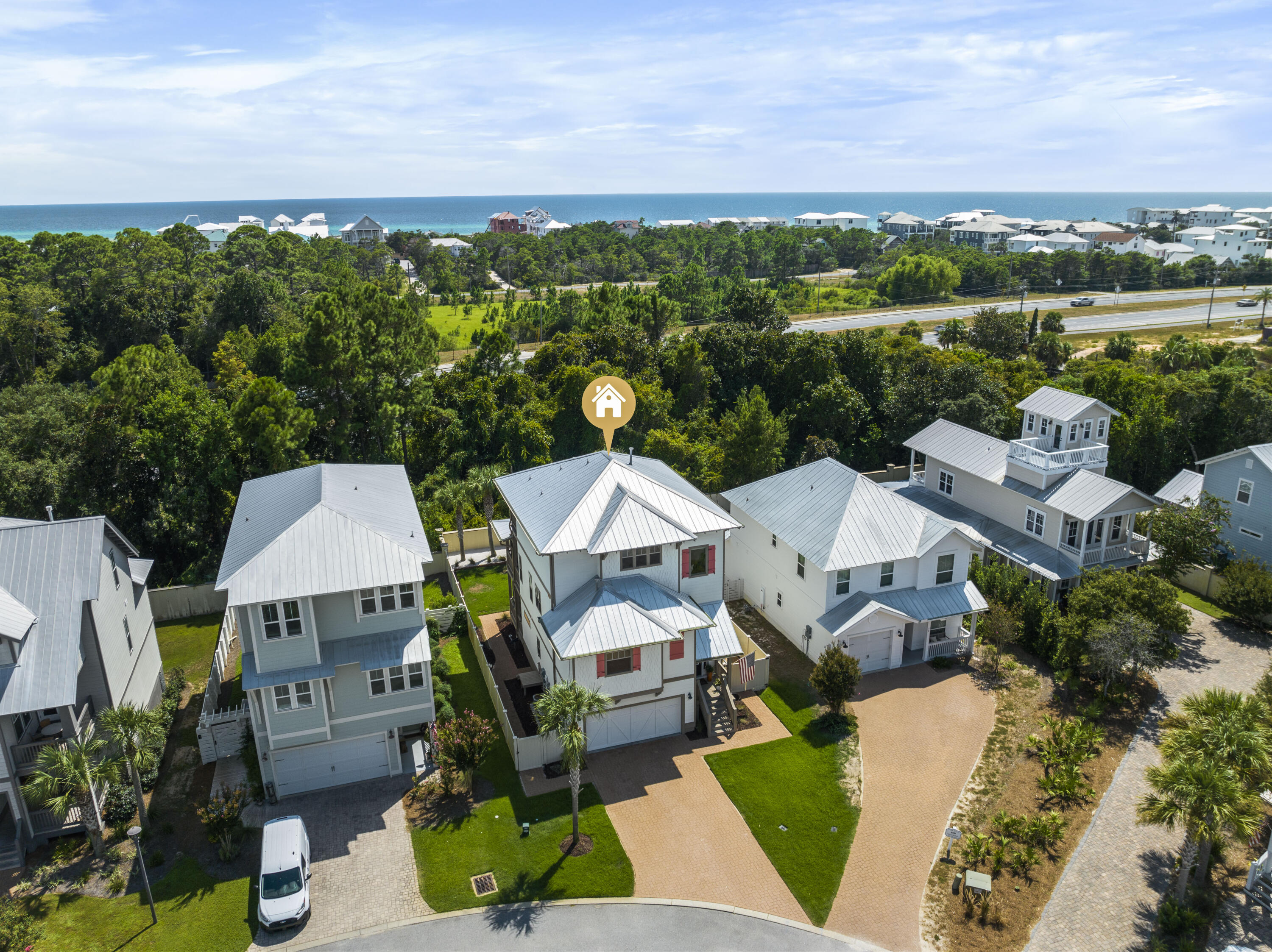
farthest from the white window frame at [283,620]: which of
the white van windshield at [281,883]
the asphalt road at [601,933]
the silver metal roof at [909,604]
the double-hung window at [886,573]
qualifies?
the double-hung window at [886,573]

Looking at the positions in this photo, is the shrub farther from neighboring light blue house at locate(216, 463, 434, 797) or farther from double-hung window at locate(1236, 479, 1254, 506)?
neighboring light blue house at locate(216, 463, 434, 797)

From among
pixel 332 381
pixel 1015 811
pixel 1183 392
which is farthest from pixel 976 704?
pixel 332 381

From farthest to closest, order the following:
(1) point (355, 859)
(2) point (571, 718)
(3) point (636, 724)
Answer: (3) point (636, 724)
(1) point (355, 859)
(2) point (571, 718)

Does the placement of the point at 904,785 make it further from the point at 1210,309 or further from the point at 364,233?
the point at 364,233

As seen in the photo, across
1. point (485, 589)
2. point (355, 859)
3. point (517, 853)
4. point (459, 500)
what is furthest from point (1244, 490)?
point (355, 859)

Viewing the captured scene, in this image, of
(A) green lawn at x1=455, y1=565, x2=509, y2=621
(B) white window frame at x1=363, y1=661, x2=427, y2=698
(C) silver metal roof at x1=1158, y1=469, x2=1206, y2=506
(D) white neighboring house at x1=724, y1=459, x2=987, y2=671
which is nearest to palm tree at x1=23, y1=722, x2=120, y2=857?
(B) white window frame at x1=363, y1=661, x2=427, y2=698

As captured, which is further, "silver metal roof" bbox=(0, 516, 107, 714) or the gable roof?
the gable roof

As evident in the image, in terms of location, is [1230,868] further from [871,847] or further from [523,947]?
[523,947]
